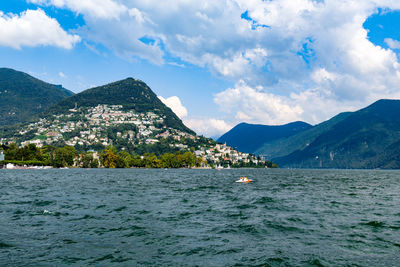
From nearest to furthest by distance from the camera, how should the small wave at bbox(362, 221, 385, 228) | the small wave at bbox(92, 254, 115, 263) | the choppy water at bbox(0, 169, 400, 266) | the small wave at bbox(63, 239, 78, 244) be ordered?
the small wave at bbox(92, 254, 115, 263)
the choppy water at bbox(0, 169, 400, 266)
the small wave at bbox(63, 239, 78, 244)
the small wave at bbox(362, 221, 385, 228)

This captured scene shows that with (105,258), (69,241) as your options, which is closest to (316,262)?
(105,258)

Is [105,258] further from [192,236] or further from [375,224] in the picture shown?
[375,224]

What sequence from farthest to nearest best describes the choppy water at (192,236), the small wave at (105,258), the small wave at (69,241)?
the small wave at (69,241) < the choppy water at (192,236) < the small wave at (105,258)

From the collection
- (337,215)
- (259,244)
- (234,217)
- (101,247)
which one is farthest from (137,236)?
(337,215)

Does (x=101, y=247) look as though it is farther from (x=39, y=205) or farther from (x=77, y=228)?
(x=39, y=205)

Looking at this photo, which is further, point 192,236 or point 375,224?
point 375,224

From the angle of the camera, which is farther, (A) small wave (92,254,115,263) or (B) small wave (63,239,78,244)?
(B) small wave (63,239,78,244)

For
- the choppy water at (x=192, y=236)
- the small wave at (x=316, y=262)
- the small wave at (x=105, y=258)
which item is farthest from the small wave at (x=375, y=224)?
the small wave at (x=105, y=258)

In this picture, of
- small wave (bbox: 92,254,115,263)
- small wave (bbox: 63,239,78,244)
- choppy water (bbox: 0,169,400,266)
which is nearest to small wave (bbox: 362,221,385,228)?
choppy water (bbox: 0,169,400,266)

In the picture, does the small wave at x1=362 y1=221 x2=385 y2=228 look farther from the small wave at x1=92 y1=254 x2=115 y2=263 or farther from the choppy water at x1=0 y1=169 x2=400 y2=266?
the small wave at x1=92 y1=254 x2=115 y2=263

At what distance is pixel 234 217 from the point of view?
1090 inches

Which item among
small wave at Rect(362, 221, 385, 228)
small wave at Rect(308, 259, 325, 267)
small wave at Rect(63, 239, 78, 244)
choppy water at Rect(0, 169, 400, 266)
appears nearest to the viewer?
small wave at Rect(308, 259, 325, 267)

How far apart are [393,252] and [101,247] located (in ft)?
52.8

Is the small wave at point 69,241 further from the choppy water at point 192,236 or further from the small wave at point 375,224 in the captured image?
the small wave at point 375,224
